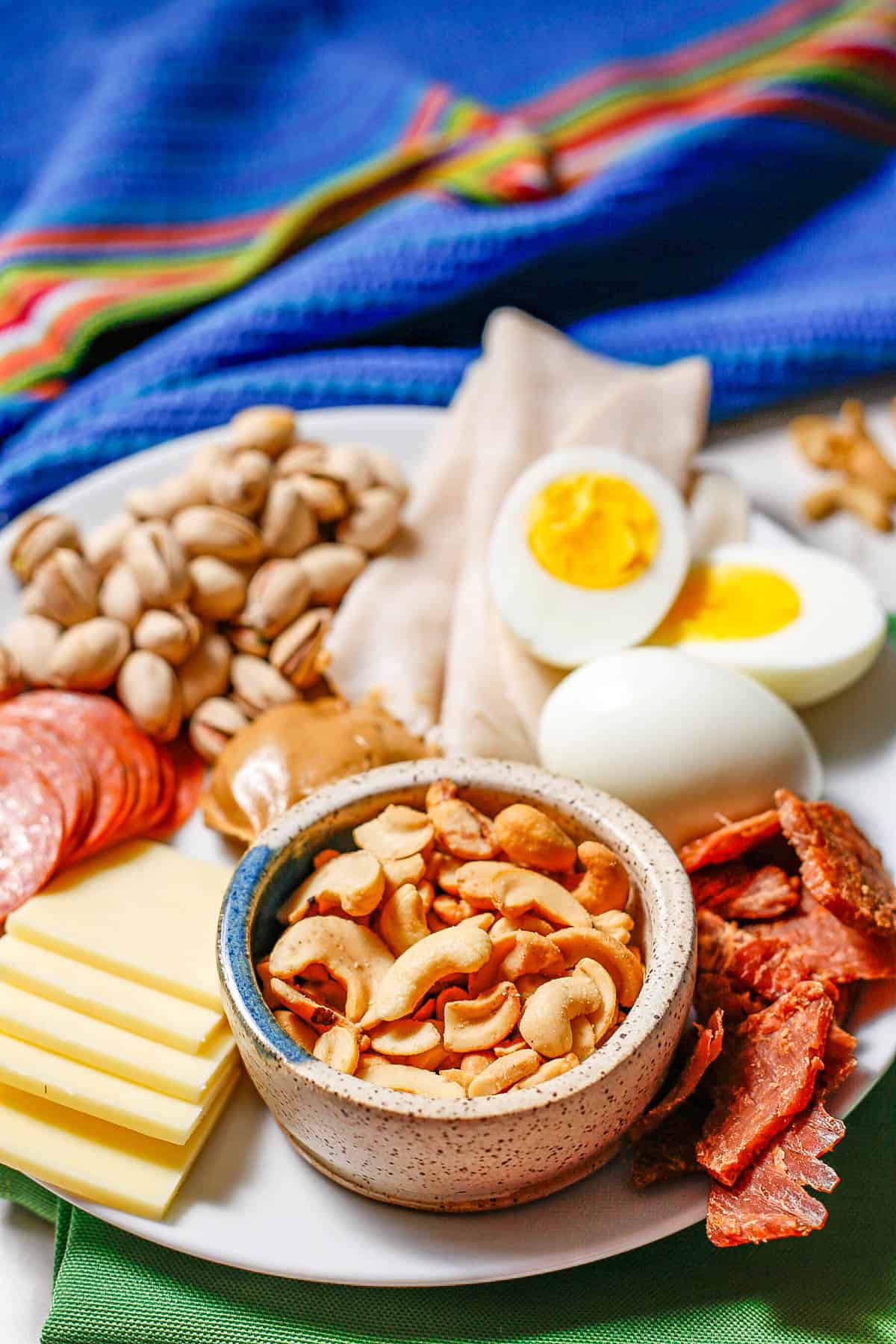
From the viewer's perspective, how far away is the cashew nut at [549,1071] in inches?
47.0

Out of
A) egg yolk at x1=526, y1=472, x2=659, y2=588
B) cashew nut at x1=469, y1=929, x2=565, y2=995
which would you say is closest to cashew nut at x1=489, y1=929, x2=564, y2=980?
cashew nut at x1=469, y1=929, x2=565, y2=995

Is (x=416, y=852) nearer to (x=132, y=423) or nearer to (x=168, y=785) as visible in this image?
(x=168, y=785)

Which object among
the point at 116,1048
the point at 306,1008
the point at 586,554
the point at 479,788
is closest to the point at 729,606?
the point at 586,554

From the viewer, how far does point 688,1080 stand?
4.22 ft

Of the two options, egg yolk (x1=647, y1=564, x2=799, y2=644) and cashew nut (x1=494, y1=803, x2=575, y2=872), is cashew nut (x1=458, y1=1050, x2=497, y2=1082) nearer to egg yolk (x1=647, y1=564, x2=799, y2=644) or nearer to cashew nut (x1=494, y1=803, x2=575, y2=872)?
cashew nut (x1=494, y1=803, x2=575, y2=872)

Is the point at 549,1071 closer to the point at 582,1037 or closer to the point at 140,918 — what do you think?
the point at 582,1037

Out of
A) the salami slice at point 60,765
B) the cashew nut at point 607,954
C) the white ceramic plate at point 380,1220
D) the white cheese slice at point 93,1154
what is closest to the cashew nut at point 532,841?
the cashew nut at point 607,954

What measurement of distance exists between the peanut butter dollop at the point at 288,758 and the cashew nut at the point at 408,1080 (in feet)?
1.47

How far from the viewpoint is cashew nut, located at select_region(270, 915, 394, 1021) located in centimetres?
130

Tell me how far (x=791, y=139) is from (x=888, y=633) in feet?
4.49

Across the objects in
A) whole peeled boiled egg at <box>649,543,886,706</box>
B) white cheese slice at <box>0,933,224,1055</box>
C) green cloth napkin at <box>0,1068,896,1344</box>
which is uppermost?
whole peeled boiled egg at <box>649,543,886,706</box>

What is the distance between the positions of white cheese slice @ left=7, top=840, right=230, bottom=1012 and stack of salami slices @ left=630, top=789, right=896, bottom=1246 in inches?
20.1

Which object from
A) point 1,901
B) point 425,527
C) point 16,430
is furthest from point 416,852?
point 16,430

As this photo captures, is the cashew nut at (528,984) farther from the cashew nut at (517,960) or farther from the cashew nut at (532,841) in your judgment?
the cashew nut at (532,841)
